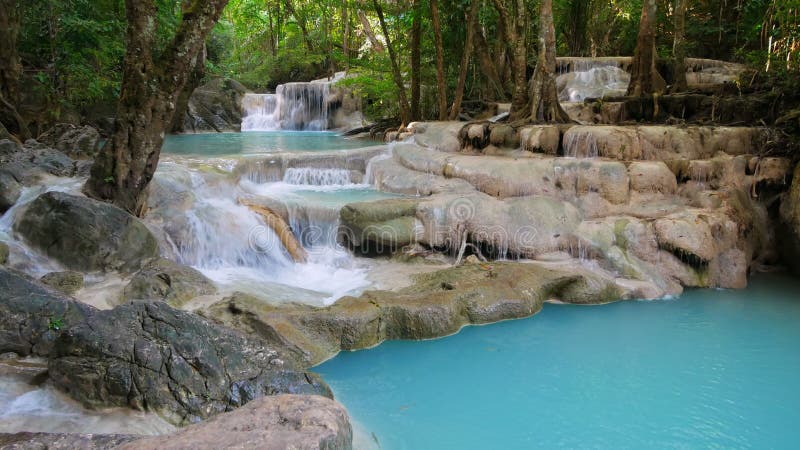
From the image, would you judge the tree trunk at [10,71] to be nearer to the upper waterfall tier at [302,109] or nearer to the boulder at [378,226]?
the boulder at [378,226]

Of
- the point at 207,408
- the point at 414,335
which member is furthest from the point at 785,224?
the point at 207,408

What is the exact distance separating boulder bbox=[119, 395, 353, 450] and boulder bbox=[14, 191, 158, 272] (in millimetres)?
3935

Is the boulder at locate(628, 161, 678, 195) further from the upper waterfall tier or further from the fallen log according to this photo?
the upper waterfall tier

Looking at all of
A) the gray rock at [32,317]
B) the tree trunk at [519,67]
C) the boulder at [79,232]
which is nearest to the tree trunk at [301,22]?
the tree trunk at [519,67]

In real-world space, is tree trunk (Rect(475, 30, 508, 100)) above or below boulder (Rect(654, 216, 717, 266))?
above

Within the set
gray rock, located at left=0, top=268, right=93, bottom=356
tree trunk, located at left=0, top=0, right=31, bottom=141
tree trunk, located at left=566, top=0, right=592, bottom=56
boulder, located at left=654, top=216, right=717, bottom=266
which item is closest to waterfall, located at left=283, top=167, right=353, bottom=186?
tree trunk, located at left=0, top=0, right=31, bottom=141

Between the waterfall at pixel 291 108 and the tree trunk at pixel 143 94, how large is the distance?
565 inches

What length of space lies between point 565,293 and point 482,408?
2485 millimetres

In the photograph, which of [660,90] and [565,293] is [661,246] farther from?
[660,90]

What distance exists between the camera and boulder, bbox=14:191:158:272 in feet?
18.3

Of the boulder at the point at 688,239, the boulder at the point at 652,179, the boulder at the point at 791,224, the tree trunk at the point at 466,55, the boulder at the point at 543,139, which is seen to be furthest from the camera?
the tree trunk at the point at 466,55

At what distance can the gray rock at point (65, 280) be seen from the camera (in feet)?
16.6

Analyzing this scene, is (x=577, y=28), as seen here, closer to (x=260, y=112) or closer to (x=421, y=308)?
(x=260, y=112)

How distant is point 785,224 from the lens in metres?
7.34
